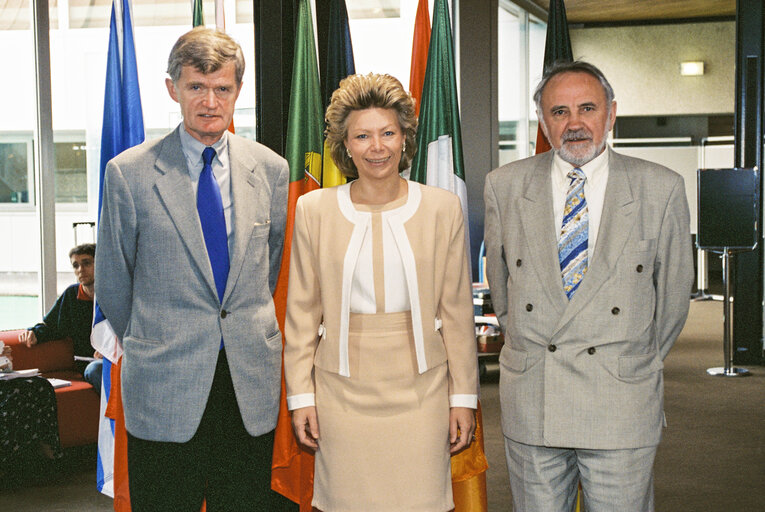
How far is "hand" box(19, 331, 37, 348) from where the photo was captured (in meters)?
5.73

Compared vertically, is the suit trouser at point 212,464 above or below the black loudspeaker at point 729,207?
below

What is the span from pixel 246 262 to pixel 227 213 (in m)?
0.15

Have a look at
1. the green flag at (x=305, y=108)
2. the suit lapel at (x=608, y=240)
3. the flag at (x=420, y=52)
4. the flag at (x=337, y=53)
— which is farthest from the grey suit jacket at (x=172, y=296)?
the flag at (x=420, y=52)

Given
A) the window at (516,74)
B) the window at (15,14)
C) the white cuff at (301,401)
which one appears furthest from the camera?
the window at (516,74)

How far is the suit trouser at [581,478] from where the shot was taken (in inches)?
87.6

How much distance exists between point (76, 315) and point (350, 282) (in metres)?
4.14

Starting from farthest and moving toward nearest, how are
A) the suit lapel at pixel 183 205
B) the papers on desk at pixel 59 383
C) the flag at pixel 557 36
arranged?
the papers on desk at pixel 59 383
the flag at pixel 557 36
the suit lapel at pixel 183 205

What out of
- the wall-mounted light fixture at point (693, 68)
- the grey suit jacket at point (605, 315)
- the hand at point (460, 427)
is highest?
the wall-mounted light fixture at point (693, 68)

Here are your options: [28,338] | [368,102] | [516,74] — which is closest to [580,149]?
[368,102]

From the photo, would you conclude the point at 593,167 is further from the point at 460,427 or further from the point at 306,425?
the point at 306,425

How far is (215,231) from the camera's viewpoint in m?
2.26

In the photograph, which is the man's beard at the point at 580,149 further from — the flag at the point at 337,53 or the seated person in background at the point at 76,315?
the seated person in background at the point at 76,315

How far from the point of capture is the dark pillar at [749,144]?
810cm

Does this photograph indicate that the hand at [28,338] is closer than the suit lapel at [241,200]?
No
